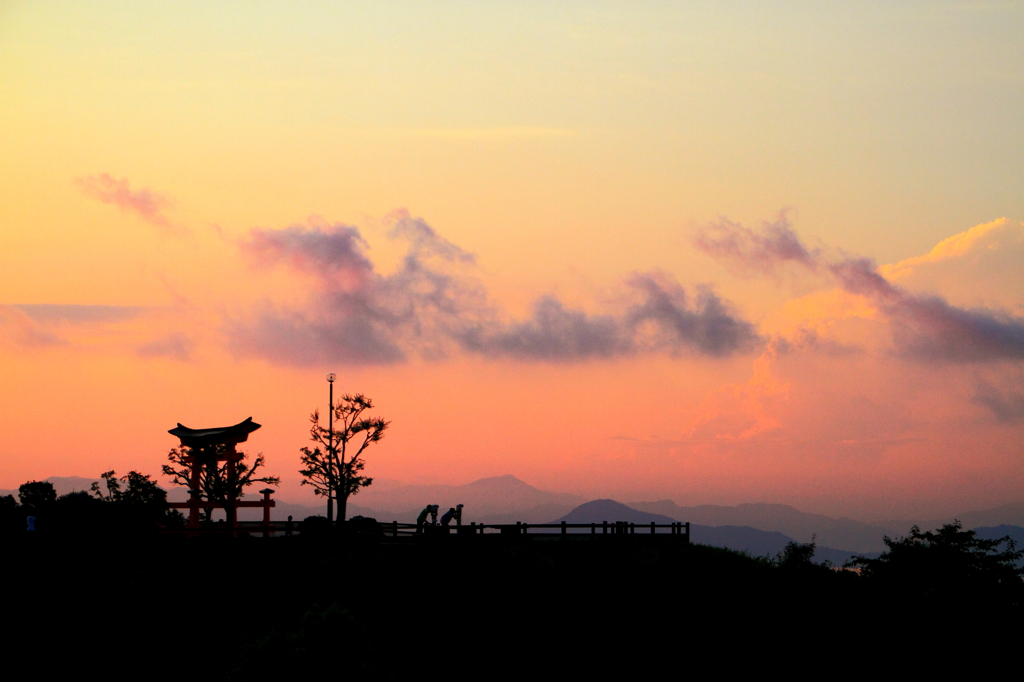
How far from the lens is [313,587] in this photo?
40.7 meters

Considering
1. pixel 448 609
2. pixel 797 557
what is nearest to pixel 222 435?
pixel 448 609

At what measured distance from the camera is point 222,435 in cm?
4875

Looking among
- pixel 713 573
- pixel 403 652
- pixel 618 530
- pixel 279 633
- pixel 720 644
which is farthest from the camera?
pixel 618 530

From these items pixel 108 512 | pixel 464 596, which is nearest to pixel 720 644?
pixel 464 596

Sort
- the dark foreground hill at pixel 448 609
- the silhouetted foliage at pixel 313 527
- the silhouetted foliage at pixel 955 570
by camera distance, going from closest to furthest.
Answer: the dark foreground hill at pixel 448 609
the silhouetted foliage at pixel 955 570
the silhouetted foliage at pixel 313 527

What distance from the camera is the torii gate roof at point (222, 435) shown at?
48781mm

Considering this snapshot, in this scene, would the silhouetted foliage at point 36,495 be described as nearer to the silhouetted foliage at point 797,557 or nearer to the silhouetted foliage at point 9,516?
the silhouetted foliage at point 9,516

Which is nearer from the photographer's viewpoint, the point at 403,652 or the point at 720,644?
the point at 403,652

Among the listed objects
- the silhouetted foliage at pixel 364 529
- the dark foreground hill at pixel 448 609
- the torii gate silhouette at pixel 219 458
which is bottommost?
the dark foreground hill at pixel 448 609

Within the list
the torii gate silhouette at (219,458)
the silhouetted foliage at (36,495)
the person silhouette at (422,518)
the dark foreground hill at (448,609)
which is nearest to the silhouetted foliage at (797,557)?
the dark foreground hill at (448,609)

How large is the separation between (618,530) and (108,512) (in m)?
25.0

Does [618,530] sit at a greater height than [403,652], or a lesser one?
greater

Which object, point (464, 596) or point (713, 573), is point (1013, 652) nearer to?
point (713, 573)

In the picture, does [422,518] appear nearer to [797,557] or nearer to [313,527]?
[313,527]
